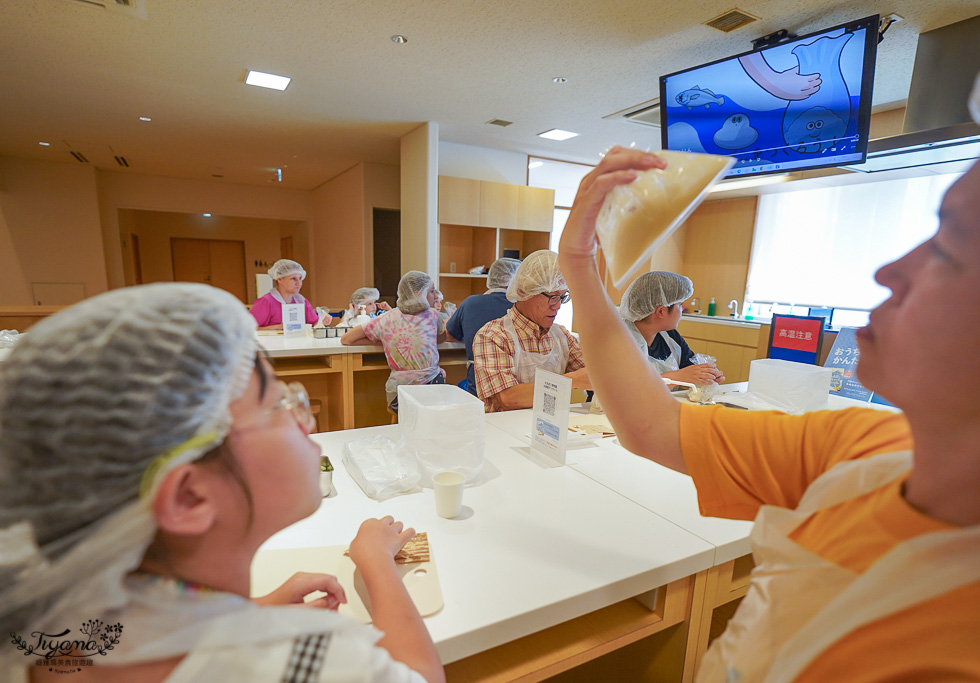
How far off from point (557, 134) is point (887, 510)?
5102mm

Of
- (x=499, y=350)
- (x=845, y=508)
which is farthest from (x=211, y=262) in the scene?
(x=845, y=508)

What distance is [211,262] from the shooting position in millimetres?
10617

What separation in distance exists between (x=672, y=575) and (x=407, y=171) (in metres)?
5.13

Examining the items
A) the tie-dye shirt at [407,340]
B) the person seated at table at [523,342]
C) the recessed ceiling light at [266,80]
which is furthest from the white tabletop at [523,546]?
the recessed ceiling light at [266,80]

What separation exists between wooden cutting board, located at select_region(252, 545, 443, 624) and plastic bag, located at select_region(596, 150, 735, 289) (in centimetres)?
69

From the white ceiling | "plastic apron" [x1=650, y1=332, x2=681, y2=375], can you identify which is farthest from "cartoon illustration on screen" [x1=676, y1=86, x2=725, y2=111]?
"plastic apron" [x1=650, y1=332, x2=681, y2=375]

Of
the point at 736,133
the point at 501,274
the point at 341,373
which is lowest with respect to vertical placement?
the point at 341,373

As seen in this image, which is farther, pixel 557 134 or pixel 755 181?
pixel 557 134

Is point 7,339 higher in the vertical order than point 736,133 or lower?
lower

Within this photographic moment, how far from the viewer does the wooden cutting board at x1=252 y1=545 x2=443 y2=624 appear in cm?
84

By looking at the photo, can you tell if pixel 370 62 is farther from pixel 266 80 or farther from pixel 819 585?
pixel 819 585

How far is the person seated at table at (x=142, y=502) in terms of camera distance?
0.47 meters

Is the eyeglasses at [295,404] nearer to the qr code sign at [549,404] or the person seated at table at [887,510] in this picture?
the person seated at table at [887,510]

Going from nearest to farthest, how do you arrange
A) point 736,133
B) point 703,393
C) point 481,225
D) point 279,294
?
point 703,393
point 736,133
point 279,294
point 481,225
